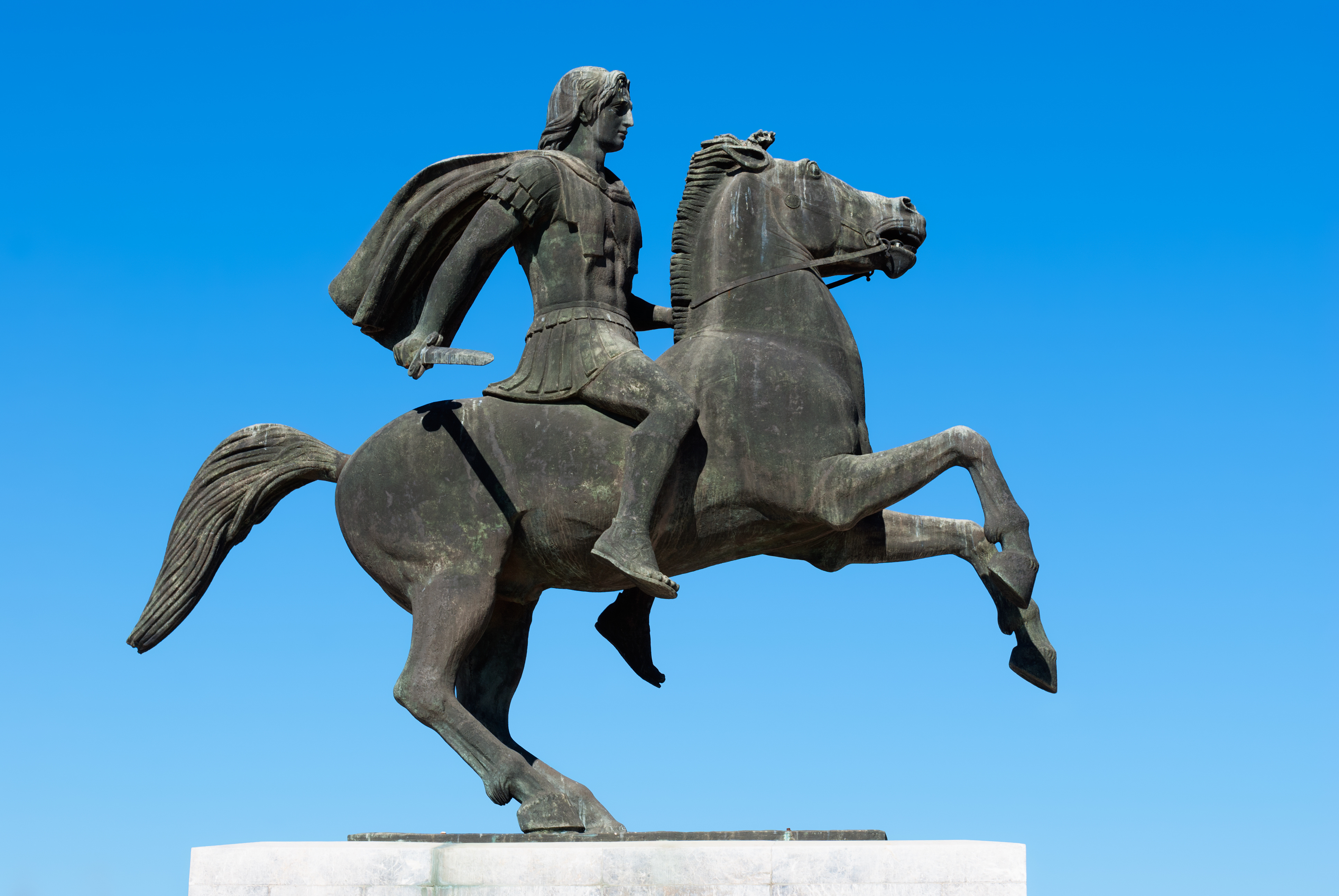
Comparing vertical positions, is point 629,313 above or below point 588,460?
above

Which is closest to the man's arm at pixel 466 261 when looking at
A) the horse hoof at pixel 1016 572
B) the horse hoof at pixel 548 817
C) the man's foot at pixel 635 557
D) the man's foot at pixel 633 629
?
the man's foot at pixel 635 557

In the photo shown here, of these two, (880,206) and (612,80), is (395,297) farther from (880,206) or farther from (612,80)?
(880,206)

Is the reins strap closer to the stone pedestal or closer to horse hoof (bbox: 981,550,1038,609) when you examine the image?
horse hoof (bbox: 981,550,1038,609)

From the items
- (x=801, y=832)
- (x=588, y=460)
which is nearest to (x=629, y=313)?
(x=588, y=460)

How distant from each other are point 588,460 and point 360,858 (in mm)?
2234

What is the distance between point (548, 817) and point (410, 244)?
319 centimetres

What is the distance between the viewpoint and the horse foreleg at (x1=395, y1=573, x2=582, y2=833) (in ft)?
27.7

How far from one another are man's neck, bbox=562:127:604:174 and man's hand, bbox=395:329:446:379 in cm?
127

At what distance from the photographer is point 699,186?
30.0ft

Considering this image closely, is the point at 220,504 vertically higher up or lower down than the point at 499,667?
higher up

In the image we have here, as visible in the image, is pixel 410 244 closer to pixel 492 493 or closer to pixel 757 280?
pixel 492 493

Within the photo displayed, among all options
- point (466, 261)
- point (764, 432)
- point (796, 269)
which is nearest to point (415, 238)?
point (466, 261)

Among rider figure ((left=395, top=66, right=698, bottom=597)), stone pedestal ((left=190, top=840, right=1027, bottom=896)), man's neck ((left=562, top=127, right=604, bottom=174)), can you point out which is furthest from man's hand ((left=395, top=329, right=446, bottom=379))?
stone pedestal ((left=190, top=840, right=1027, bottom=896))

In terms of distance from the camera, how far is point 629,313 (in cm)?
942
